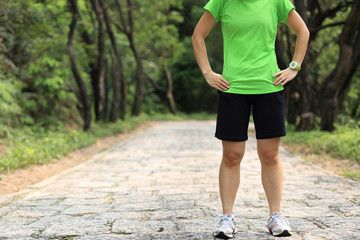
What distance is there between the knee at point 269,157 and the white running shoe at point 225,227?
0.52m

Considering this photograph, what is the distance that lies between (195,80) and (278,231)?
33.8m

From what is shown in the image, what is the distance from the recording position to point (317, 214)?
416cm

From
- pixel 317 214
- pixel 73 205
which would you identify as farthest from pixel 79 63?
pixel 317 214

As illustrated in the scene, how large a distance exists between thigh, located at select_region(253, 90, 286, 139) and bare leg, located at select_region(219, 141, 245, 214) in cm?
24

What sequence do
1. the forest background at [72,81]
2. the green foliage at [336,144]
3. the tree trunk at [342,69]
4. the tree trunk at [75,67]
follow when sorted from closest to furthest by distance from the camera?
the green foliage at [336,144]
the forest background at [72,81]
the tree trunk at [342,69]
the tree trunk at [75,67]

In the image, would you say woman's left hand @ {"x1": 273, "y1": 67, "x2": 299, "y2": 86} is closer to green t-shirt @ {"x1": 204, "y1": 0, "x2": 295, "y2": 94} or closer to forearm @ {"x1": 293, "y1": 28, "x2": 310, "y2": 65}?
green t-shirt @ {"x1": 204, "y1": 0, "x2": 295, "y2": 94}

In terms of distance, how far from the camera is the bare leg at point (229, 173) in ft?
11.2

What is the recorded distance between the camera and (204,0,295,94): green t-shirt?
10.7 ft

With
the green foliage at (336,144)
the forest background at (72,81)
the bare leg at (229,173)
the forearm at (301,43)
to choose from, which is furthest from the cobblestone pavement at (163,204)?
the forearm at (301,43)

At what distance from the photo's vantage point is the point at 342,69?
12055 millimetres

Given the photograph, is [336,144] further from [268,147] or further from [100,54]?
[100,54]

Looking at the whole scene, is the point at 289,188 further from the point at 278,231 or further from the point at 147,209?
the point at 278,231

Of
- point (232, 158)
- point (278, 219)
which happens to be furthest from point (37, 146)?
point (278, 219)

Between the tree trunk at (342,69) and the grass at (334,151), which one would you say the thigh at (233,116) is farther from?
the tree trunk at (342,69)
